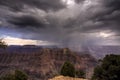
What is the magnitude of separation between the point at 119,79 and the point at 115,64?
13.7 ft

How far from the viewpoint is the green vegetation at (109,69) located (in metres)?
57.0

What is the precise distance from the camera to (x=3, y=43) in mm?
48344

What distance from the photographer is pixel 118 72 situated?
57188mm

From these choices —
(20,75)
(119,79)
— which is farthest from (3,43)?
(119,79)

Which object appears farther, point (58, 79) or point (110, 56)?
point (110, 56)

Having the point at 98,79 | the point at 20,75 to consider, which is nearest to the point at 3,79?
the point at 20,75

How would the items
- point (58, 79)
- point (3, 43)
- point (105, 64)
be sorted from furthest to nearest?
point (105, 64) → point (58, 79) → point (3, 43)

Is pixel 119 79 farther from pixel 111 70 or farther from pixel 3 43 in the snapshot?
pixel 3 43

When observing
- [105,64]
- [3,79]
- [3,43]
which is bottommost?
[3,79]

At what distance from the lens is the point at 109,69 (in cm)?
5744

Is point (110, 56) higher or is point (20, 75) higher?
point (110, 56)

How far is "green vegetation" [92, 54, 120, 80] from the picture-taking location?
187ft

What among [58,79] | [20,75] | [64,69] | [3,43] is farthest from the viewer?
[64,69]

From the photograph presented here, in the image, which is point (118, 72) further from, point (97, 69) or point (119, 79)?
point (97, 69)
